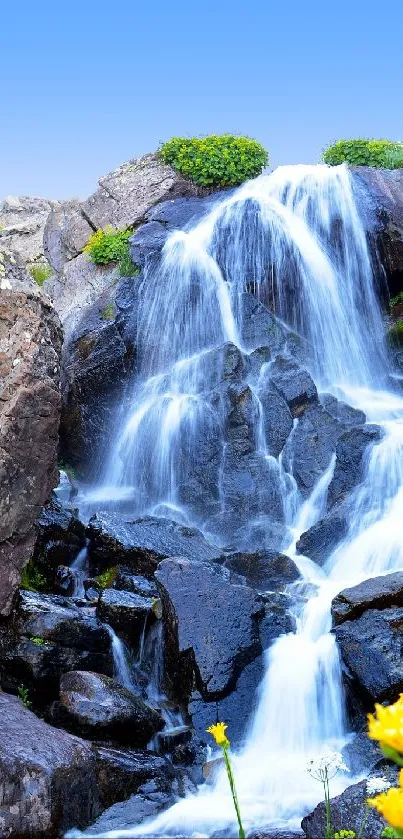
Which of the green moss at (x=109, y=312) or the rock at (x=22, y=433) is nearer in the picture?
the rock at (x=22, y=433)

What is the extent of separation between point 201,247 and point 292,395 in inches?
162

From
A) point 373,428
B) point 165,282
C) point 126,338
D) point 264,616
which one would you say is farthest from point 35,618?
point 165,282

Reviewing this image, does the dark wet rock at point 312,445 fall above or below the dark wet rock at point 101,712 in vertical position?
above

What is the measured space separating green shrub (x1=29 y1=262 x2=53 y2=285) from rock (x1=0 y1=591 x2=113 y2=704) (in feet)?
34.8

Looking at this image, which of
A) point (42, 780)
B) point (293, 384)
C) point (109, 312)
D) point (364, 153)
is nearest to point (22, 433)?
point (42, 780)

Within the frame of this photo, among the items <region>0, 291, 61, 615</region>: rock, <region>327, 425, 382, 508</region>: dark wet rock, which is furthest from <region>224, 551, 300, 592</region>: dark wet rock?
<region>0, 291, 61, 615</region>: rock

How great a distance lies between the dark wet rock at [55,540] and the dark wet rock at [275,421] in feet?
11.1

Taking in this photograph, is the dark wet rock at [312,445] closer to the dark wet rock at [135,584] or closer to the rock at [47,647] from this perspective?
the dark wet rock at [135,584]

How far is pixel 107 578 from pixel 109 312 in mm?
6738

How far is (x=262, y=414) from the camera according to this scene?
12.7 metres

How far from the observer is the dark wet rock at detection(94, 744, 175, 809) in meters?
6.51

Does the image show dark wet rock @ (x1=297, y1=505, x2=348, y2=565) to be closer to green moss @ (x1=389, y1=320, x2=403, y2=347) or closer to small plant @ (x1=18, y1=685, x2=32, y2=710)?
small plant @ (x1=18, y1=685, x2=32, y2=710)

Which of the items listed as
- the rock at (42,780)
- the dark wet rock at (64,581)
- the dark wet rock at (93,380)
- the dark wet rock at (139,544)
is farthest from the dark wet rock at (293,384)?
the rock at (42,780)

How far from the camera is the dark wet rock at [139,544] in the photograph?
A: 9719mm
